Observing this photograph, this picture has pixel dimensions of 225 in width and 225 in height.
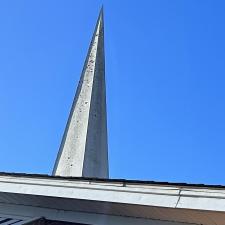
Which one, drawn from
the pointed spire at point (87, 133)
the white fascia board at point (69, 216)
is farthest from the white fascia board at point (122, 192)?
the pointed spire at point (87, 133)

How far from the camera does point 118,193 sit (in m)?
4.48

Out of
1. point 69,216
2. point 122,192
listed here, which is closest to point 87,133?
point 69,216

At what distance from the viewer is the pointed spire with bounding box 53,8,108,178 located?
1155 centimetres

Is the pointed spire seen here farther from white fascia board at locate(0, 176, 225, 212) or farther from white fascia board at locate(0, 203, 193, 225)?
white fascia board at locate(0, 176, 225, 212)

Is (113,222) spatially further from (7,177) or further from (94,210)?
(7,177)

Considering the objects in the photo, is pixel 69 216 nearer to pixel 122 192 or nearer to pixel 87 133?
pixel 122 192

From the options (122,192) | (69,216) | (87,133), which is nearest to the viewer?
(122,192)

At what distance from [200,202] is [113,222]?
0.99 meters

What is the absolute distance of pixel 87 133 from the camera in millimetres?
12383

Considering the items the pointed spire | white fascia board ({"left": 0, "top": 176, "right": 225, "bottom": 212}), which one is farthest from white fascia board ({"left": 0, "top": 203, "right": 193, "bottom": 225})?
the pointed spire

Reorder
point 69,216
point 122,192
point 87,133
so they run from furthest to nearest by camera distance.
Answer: point 87,133
point 69,216
point 122,192

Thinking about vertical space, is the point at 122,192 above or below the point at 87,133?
below

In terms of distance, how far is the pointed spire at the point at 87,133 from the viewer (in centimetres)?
1155

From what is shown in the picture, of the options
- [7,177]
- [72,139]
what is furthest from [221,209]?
[72,139]
